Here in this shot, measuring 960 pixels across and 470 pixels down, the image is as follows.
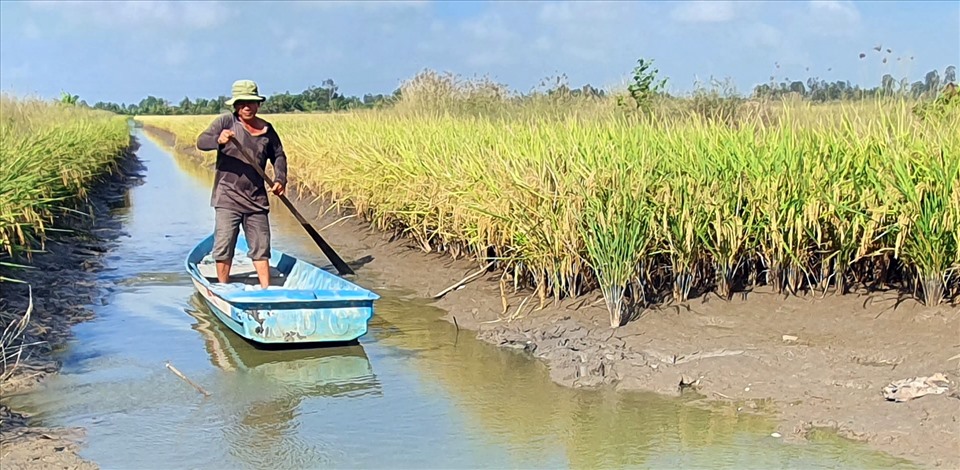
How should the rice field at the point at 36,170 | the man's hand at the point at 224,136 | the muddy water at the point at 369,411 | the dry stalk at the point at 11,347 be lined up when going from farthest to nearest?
the rice field at the point at 36,170
the man's hand at the point at 224,136
the dry stalk at the point at 11,347
the muddy water at the point at 369,411

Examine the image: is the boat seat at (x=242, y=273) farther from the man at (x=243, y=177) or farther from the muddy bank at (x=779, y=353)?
the muddy bank at (x=779, y=353)

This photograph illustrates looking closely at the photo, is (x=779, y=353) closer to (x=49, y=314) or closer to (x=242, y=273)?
(x=242, y=273)

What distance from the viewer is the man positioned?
7.45 m

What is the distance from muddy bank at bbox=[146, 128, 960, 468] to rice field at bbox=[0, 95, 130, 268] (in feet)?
12.2

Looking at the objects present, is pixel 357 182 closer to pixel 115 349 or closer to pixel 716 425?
pixel 115 349

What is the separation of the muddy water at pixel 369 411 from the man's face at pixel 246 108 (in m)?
1.74

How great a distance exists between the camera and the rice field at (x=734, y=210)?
6.24 metres

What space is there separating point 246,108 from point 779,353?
4493 mm

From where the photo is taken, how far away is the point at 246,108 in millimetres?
7523

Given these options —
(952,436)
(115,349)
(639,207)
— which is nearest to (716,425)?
(952,436)

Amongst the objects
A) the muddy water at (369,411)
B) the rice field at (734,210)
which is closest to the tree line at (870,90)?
the rice field at (734,210)

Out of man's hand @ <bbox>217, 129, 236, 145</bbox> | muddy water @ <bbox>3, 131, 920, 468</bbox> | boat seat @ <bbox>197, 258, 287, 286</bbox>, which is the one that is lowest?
muddy water @ <bbox>3, 131, 920, 468</bbox>

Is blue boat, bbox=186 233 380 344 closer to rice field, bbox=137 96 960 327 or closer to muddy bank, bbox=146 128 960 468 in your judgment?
muddy bank, bbox=146 128 960 468

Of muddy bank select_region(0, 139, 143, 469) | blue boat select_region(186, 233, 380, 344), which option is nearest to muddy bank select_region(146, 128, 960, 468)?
blue boat select_region(186, 233, 380, 344)
